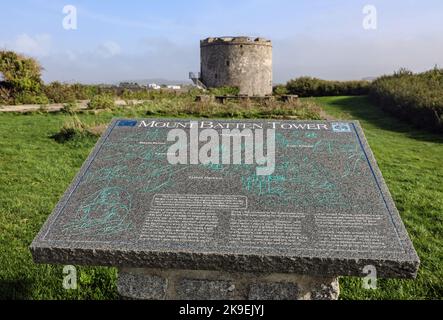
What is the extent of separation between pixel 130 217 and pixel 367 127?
45.5 feet

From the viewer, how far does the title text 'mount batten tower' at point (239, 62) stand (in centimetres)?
3231

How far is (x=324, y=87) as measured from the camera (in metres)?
36.1

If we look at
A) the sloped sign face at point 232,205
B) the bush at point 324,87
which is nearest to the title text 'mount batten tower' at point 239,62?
the bush at point 324,87

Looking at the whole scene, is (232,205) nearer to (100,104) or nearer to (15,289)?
(15,289)

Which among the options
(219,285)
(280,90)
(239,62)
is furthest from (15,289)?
(280,90)

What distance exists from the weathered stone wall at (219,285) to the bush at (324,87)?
3391cm

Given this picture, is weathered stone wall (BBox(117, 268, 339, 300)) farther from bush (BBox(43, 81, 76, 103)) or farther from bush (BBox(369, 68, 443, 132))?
bush (BBox(43, 81, 76, 103))

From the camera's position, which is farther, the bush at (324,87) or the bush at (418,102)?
the bush at (324,87)

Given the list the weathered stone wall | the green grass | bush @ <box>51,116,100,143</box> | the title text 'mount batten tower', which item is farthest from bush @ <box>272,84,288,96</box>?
the weathered stone wall

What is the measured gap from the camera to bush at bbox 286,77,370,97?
34938 mm

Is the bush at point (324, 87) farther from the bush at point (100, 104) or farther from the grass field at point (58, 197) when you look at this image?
the bush at point (100, 104)

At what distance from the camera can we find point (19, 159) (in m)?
7.46
